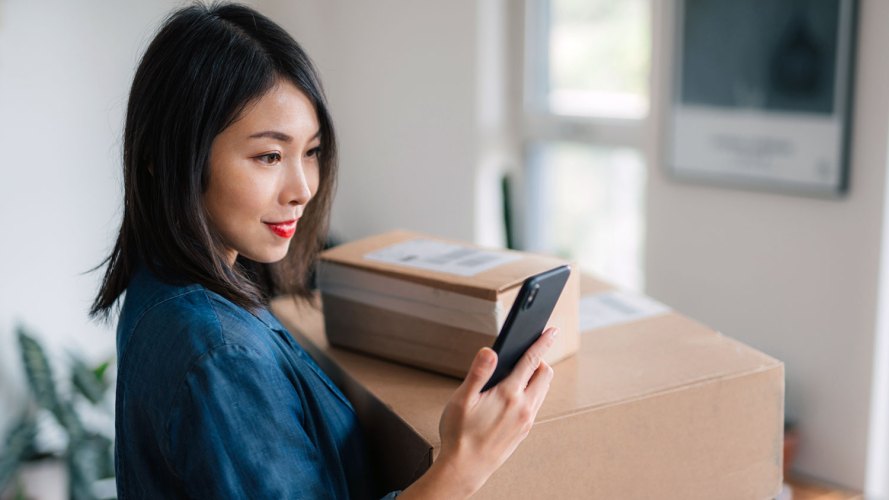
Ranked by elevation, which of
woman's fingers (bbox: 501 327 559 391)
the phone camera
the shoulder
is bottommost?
woman's fingers (bbox: 501 327 559 391)

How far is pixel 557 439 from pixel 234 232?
1.17 feet

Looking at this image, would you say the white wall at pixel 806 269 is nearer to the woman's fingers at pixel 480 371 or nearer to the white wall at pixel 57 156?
the woman's fingers at pixel 480 371

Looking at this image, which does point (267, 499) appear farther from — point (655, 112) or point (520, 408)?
point (655, 112)

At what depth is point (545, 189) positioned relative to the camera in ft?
8.93

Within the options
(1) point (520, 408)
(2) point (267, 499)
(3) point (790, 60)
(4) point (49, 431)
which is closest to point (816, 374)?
(3) point (790, 60)

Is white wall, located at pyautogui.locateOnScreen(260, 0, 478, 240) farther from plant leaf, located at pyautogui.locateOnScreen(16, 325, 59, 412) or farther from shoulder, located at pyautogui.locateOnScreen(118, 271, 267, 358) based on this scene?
shoulder, located at pyautogui.locateOnScreen(118, 271, 267, 358)

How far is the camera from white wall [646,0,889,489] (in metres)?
1.80

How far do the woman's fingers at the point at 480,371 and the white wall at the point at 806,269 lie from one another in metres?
1.31

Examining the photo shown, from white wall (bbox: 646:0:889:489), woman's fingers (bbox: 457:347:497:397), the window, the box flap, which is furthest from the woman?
the window

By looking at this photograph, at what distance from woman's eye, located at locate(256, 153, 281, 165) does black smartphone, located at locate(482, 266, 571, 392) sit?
0.27m

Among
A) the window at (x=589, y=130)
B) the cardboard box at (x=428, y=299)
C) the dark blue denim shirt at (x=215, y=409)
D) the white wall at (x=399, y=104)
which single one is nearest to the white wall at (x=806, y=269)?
the window at (x=589, y=130)

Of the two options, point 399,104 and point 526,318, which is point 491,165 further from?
point 526,318

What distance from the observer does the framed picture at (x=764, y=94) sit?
183 cm

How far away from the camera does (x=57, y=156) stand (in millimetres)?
2580
